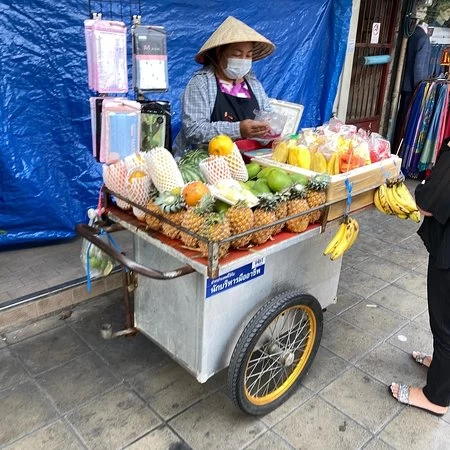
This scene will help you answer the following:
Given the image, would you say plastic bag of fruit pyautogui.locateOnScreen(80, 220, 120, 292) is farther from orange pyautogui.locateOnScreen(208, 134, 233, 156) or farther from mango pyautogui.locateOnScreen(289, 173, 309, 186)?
mango pyautogui.locateOnScreen(289, 173, 309, 186)

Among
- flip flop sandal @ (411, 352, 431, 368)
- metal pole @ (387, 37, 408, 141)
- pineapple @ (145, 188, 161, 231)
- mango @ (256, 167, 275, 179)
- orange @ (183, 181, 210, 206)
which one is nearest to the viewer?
orange @ (183, 181, 210, 206)

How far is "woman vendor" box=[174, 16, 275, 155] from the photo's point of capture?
7.80 ft

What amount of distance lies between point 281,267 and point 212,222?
2.07ft

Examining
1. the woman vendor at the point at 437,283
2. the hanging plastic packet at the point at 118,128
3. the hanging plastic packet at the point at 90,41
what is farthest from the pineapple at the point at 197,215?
the hanging plastic packet at the point at 90,41

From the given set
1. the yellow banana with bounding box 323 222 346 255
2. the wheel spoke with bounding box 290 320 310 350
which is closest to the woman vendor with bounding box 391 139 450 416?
the yellow banana with bounding box 323 222 346 255

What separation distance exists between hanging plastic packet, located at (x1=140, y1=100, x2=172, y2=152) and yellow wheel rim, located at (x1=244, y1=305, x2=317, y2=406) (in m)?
1.27

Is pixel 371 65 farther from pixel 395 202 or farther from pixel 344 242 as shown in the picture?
pixel 344 242

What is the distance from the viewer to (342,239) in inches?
82.0

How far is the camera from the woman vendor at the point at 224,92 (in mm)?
2378

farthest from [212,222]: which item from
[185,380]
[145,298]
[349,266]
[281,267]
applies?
[349,266]

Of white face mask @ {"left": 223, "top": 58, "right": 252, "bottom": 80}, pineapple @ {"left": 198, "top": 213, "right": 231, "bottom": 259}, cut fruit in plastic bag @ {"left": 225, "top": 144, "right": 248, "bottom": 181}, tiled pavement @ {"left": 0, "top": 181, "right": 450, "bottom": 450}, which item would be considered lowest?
tiled pavement @ {"left": 0, "top": 181, "right": 450, "bottom": 450}

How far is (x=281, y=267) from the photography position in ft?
6.90

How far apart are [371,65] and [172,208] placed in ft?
17.2

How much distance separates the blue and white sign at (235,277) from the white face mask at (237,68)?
117 cm
